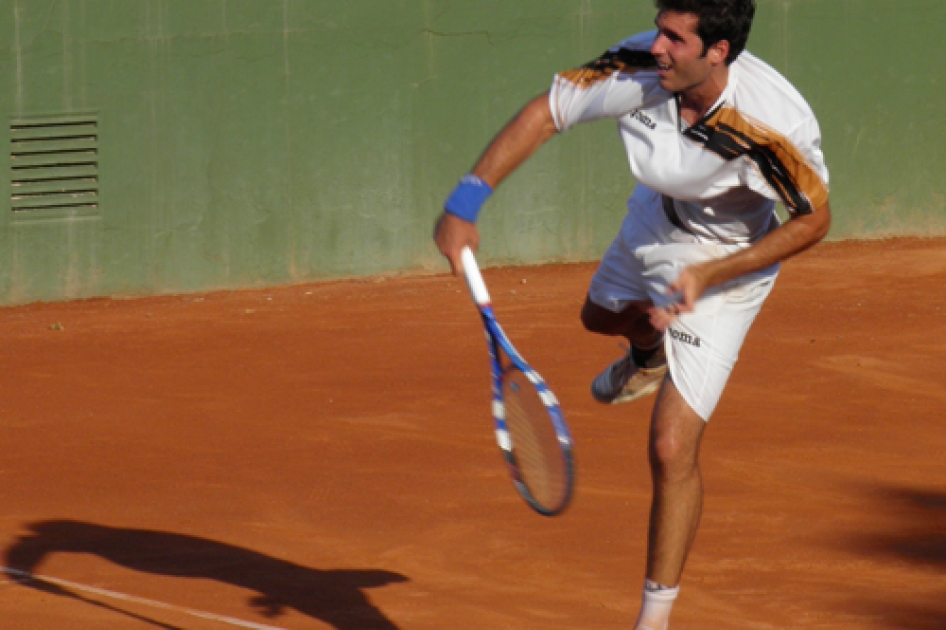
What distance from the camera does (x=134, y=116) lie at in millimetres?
12344

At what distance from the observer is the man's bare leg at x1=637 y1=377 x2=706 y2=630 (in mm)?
4500

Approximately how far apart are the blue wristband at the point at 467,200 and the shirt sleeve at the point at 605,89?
339mm

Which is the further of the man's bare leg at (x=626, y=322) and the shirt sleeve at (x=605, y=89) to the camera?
the man's bare leg at (x=626, y=322)

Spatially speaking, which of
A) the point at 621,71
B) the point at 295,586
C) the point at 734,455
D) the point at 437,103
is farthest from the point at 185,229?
the point at 621,71

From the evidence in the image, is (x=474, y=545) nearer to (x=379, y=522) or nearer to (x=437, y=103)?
(x=379, y=522)

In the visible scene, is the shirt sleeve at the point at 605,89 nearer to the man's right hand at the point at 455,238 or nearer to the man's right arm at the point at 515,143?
the man's right arm at the point at 515,143

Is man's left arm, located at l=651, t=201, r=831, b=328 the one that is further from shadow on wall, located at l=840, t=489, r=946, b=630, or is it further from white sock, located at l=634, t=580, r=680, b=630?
shadow on wall, located at l=840, t=489, r=946, b=630

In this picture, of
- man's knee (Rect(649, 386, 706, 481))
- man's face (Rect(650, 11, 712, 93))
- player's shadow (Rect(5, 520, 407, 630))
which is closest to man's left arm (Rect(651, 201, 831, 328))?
man's knee (Rect(649, 386, 706, 481))

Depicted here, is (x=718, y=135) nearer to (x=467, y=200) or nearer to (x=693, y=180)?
(x=693, y=180)

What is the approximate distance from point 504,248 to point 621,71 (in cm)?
909

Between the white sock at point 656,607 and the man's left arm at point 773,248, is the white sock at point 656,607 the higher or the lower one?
the lower one

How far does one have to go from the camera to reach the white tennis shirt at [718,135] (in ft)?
14.7

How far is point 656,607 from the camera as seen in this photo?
448cm

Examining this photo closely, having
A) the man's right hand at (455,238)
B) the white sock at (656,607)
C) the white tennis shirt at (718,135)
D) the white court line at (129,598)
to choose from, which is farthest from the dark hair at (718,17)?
the white court line at (129,598)
